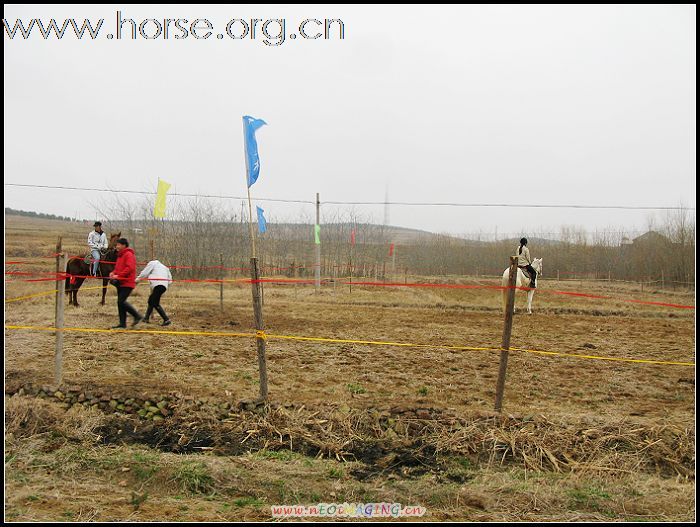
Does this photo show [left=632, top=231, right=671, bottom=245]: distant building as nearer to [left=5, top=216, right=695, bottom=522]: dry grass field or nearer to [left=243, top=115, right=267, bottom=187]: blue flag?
[left=5, top=216, right=695, bottom=522]: dry grass field

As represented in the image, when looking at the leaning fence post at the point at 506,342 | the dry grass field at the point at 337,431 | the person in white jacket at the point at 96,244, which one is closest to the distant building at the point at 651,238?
the dry grass field at the point at 337,431

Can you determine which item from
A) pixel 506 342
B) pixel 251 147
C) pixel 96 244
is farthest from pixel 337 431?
pixel 96 244

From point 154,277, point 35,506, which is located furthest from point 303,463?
point 154,277

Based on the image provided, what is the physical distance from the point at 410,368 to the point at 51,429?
4.08 meters

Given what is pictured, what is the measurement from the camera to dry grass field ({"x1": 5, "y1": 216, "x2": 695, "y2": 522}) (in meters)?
3.34

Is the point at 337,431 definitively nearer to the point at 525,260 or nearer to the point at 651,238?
the point at 525,260

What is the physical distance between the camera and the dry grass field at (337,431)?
11.0 feet

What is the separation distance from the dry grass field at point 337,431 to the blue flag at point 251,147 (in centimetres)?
236

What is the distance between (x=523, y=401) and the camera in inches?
202

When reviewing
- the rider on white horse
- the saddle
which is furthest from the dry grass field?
the saddle

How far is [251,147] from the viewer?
495cm

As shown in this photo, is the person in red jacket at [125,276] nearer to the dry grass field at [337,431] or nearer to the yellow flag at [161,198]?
the dry grass field at [337,431]

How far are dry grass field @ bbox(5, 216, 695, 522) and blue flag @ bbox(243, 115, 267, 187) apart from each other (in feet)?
7.74

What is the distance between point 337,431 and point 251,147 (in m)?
2.97
